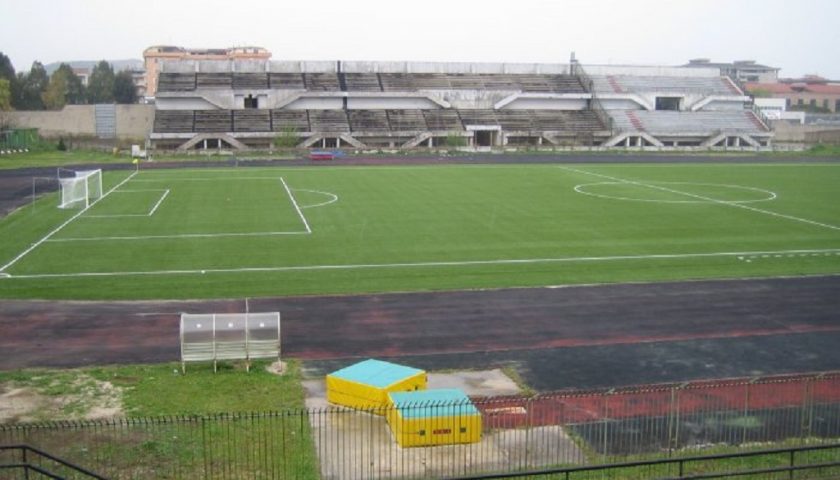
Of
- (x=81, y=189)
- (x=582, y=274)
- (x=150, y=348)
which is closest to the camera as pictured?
(x=150, y=348)

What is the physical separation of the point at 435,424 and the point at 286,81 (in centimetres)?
10087

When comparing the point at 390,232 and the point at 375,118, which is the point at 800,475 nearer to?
the point at 390,232

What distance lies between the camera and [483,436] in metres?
18.8

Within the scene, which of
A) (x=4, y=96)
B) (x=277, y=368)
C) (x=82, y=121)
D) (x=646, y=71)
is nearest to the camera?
(x=277, y=368)

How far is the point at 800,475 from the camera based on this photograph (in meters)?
16.6

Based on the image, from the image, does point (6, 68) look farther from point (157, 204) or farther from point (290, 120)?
point (157, 204)

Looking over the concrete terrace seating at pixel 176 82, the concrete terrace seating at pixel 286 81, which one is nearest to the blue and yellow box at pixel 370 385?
the concrete terrace seating at pixel 286 81

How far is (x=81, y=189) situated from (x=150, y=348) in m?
32.7

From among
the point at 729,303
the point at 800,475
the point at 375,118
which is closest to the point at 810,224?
the point at 729,303

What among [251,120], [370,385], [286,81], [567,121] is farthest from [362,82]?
[370,385]

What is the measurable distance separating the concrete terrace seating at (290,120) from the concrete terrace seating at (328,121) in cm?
84

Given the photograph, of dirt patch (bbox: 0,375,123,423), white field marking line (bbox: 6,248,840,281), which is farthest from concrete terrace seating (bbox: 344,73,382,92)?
dirt patch (bbox: 0,375,123,423)

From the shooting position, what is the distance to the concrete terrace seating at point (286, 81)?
112 metres

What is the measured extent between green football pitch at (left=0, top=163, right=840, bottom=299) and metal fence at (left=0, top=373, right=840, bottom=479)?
12.7 meters
